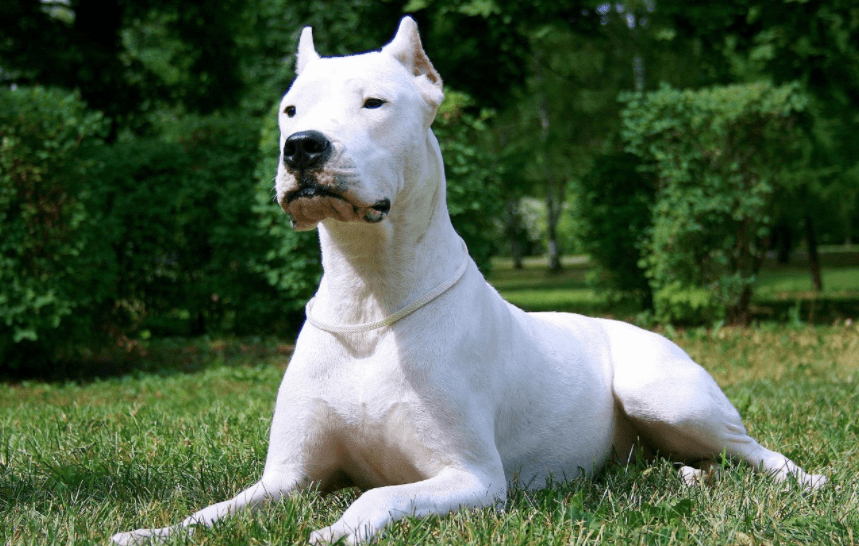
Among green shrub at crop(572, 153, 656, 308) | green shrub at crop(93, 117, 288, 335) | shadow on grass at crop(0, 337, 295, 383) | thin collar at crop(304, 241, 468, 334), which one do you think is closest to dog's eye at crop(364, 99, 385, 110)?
thin collar at crop(304, 241, 468, 334)

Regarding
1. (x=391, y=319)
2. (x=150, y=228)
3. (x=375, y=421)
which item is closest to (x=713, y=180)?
(x=150, y=228)

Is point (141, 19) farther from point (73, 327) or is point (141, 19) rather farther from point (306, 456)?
point (306, 456)

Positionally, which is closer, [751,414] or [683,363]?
[683,363]

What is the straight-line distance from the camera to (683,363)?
3.47 meters

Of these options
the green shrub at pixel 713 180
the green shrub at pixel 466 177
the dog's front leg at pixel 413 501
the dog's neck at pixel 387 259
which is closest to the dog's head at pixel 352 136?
the dog's neck at pixel 387 259

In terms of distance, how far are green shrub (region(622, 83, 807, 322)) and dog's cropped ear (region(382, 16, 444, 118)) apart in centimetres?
750

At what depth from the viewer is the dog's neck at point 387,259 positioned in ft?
8.89

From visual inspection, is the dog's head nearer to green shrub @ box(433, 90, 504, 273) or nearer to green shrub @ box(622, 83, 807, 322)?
green shrub @ box(433, 90, 504, 273)

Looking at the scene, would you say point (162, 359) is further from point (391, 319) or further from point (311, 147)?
point (311, 147)

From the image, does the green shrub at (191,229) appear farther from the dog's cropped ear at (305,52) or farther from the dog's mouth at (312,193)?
the dog's mouth at (312,193)

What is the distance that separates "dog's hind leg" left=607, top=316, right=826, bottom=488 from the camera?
3.34 metres

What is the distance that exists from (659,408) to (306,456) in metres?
1.50

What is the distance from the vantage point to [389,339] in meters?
2.68

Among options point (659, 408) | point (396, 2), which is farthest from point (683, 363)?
point (396, 2)
